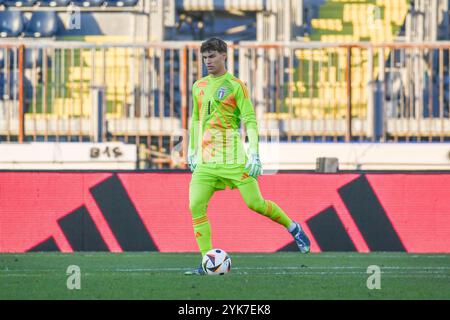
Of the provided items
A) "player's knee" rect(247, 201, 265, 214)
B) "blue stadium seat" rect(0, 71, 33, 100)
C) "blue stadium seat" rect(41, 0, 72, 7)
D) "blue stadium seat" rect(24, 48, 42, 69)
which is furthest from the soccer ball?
"blue stadium seat" rect(41, 0, 72, 7)

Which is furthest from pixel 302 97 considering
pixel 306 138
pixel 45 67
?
pixel 45 67

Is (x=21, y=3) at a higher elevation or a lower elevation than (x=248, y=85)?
higher

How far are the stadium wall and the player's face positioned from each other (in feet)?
13.1

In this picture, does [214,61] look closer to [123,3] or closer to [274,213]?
[274,213]

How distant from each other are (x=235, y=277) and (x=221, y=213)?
150 inches

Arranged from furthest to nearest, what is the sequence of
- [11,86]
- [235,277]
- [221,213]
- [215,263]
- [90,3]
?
[90,3] < [11,86] < [221,213] < [235,277] < [215,263]

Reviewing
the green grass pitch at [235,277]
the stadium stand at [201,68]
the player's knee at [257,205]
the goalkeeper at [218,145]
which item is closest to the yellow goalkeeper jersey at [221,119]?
the goalkeeper at [218,145]

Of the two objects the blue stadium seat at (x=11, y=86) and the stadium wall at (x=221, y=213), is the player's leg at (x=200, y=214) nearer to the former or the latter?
the stadium wall at (x=221, y=213)

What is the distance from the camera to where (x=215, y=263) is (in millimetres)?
11000

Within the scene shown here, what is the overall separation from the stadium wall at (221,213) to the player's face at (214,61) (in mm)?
3990

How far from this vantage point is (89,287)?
10273 millimetres

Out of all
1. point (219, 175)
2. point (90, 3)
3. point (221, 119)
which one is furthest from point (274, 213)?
point (90, 3)

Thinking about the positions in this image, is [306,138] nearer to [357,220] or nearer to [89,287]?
[357,220]
